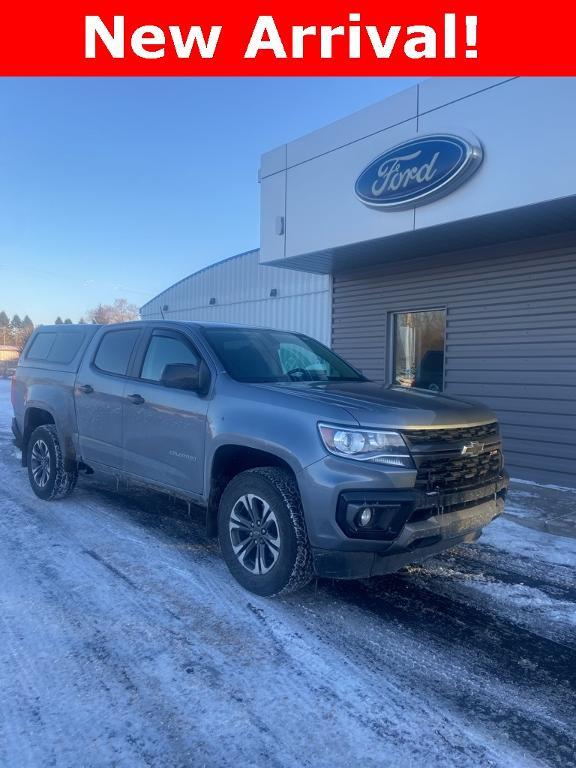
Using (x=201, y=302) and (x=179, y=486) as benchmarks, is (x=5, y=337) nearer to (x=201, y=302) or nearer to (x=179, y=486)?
(x=201, y=302)

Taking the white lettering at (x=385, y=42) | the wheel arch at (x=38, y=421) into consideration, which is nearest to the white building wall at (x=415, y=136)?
the white lettering at (x=385, y=42)

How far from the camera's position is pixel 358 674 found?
2.72 m

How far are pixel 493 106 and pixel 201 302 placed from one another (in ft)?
39.1

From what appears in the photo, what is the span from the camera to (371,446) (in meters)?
3.15

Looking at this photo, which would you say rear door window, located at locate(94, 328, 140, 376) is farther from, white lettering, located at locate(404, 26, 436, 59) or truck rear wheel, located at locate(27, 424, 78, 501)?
white lettering, located at locate(404, 26, 436, 59)

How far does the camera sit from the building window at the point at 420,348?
897cm

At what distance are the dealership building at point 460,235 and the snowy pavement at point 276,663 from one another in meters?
3.77

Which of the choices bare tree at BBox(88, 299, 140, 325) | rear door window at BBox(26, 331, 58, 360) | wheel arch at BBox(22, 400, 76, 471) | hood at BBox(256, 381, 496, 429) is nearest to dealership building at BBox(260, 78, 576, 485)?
hood at BBox(256, 381, 496, 429)

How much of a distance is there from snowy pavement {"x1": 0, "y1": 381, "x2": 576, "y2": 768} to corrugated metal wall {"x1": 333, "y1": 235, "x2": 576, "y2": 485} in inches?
130

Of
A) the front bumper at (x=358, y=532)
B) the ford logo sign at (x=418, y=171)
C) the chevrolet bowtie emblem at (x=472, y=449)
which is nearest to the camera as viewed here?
the front bumper at (x=358, y=532)

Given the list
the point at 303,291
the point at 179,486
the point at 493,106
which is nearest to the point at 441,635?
the point at 179,486

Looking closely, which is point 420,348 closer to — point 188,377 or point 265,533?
A: point 188,377

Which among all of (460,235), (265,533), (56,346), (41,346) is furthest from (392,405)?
(460,235)

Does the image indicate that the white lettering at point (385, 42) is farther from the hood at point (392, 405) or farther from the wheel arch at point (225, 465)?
the wheel arch at point (225, 465)
